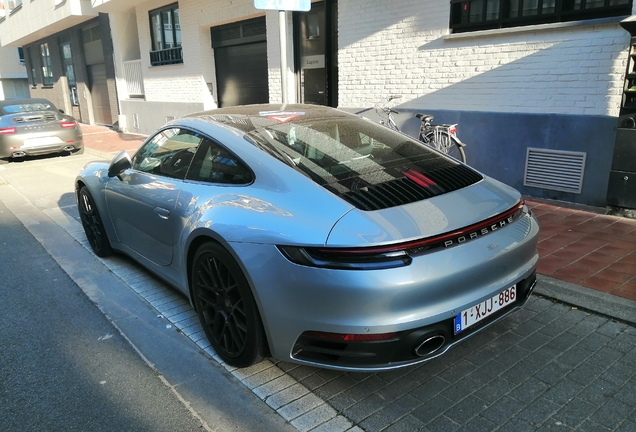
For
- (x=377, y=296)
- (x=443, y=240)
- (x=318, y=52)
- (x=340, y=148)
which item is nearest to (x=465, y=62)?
(x=318, y=52)

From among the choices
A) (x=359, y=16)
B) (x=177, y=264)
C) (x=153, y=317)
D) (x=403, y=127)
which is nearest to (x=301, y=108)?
(x=177, y=264)

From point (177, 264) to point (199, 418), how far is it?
117 cm

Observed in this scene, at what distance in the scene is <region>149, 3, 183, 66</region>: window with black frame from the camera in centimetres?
1370

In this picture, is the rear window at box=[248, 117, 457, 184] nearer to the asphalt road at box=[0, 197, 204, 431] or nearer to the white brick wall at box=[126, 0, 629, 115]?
the asphalt road at box=[0, 197, 204, 431]

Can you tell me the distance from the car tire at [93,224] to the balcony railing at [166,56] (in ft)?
31.5

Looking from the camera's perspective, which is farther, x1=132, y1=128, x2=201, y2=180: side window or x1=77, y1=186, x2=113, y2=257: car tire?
x1=77, y1=186, x2=113, y2=257: car tire

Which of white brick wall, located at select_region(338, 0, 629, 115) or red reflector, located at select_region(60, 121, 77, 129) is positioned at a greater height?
white brick wall, located at select_region(338, 0, 629, 115)

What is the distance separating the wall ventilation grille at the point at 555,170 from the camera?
5.91 metres

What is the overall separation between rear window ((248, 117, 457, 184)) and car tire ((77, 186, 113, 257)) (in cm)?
242

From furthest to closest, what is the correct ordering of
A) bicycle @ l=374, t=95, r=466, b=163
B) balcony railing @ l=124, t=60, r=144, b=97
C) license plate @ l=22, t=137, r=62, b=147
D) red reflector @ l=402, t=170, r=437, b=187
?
balcony railing @ l=124, t=60, r=144, b=97, license plate @ l=22, t=137, r=62, b=147, bicycle @ l=374, t=95, r=466, b=163, red reflector @ l=402, t=170, r=437, b=187

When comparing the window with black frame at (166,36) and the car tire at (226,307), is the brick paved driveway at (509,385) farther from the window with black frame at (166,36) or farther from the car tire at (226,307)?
the window with black frame at (166,36)

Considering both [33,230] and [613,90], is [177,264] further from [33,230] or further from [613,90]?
[613,90]

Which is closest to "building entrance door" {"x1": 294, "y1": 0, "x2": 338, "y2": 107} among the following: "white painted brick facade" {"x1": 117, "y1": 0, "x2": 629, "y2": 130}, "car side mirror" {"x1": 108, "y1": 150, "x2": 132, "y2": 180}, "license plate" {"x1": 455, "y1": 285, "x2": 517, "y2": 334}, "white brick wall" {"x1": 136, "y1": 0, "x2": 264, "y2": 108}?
"white painted brick facade" {"x1": 117, "y1": 0, "x2": 629, "y2": 130}

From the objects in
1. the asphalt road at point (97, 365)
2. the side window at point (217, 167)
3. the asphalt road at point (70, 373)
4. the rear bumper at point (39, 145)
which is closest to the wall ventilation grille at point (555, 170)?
the side window at point (217, 167)
